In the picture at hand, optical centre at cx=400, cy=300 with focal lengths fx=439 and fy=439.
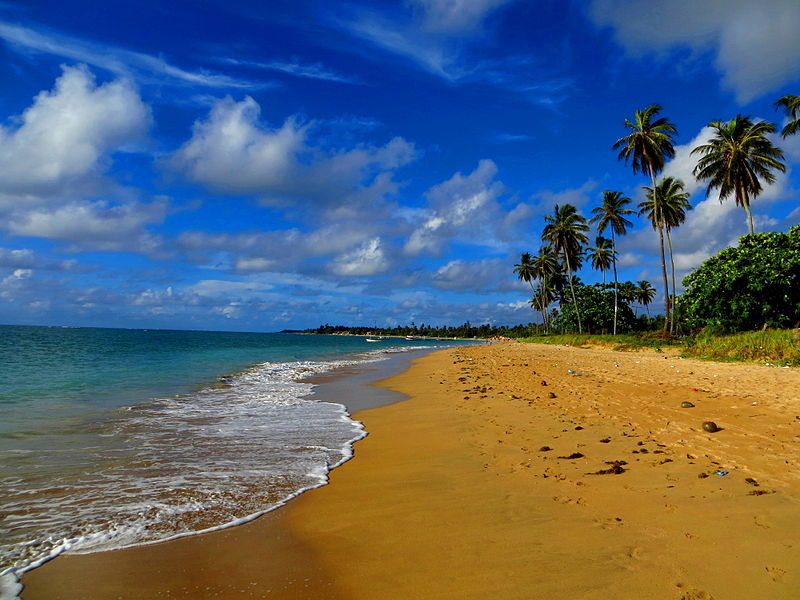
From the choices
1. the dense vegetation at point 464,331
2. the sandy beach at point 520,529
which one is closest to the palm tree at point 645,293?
the dense vegetation at point 464,331

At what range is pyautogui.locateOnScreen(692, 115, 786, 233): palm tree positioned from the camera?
3170cm

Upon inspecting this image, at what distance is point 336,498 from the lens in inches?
194

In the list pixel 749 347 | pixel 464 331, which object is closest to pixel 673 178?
pixel 749 347

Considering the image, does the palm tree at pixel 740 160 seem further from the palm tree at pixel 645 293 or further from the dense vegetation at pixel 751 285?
the palm tree at pixel 645 293

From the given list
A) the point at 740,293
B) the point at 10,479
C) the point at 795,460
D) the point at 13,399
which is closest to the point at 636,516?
the point at 795,460

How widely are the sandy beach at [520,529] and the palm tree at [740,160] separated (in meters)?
32.7

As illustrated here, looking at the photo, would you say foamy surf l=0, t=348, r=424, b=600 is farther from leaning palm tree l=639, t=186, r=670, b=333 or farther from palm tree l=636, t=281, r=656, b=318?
palm tree l=636, t=281, r=656, b=318

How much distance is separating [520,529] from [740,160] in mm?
39229

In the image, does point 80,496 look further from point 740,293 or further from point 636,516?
point 740,293

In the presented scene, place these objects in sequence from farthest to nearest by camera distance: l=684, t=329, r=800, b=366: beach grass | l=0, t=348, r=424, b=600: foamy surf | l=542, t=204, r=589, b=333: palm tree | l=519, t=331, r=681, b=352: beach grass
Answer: l=542, t=204, r=589, b=333: palm tree < l=519, t=331, r=681, b=352: beach grass < l=684, t=329, r=800, b=366: beach grass < l=0, t=348, r=424, b=600: foamy surf

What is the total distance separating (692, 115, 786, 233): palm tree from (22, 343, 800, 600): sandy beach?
107 feet

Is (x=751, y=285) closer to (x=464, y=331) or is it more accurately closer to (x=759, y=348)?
(x=759, y=348)

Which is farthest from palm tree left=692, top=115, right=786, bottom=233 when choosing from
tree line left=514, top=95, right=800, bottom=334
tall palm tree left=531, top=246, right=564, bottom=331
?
tall palm tree left=531, top=246, right=564, bottom=331

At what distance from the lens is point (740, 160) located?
3234 centimetres
